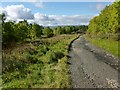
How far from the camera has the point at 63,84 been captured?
1775 cm

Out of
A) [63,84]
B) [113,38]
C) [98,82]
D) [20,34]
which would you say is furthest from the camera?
[20,34]

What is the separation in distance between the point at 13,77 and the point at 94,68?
923 centimetres

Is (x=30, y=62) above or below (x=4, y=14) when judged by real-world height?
below

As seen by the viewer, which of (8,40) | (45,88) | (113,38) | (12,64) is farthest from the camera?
(8,40)

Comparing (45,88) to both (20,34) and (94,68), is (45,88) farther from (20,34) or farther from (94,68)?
(20,34)

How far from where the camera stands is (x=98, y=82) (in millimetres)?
19594

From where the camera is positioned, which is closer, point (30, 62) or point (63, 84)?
point (63, 84)

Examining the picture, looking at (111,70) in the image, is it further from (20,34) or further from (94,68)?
(20,34)

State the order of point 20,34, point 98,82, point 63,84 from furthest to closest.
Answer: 1. point 20,34
2. point 98,82
3. point 63,84

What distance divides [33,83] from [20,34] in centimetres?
6469

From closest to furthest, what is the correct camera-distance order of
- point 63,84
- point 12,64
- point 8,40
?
point 63,84 < point 12,64 < point 8,40

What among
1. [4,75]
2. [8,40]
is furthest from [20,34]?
[4,75]

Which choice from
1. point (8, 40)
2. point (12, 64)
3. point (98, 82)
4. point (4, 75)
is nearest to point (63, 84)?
point (98, 82)

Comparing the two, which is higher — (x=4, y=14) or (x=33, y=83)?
(x=4, y=14)
